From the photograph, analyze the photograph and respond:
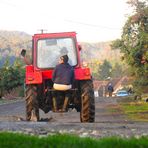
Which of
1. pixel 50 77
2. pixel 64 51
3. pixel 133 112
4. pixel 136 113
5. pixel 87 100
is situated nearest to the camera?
pixel 87 100

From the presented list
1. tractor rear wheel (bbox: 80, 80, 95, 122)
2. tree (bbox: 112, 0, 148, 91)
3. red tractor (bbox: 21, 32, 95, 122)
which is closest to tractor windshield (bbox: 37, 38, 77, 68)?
red tractor (bbox: 21, 32, 95, 122)

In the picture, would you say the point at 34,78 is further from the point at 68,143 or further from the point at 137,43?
the point at 137,43

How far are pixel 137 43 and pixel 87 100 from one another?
36027 mm

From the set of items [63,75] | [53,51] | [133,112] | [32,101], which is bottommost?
[133,112]

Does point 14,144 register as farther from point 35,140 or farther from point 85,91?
point 85,91

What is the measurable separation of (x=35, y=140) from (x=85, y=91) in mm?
8066

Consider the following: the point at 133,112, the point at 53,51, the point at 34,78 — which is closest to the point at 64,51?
the point at 53,51

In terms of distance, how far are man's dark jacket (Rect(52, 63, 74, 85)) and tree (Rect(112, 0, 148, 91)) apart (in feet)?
112

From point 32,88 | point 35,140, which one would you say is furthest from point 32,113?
point 35,140

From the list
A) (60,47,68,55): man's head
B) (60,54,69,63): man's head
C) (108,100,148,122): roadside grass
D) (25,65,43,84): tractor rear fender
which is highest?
(60,47,68,55): man's head

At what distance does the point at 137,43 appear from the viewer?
167ft

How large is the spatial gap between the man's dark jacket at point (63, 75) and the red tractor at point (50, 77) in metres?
0.26

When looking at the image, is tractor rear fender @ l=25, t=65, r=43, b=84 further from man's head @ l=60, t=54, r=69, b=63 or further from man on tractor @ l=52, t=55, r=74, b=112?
man's head @ l=60, t=54, r=69, b=63

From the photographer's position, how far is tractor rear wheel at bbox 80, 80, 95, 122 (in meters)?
15.4
